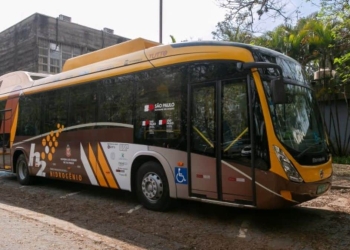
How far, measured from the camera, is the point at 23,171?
10930 mm

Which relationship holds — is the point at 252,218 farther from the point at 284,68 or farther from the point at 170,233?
the point at 284,68

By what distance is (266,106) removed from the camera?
5.54 m

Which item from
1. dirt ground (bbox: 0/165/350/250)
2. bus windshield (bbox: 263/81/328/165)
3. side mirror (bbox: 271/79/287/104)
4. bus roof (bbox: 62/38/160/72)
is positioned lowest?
dirt ground (bbox: 0/165/350/250)

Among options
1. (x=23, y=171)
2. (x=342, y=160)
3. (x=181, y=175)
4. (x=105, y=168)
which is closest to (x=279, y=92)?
(x=181, y=175)

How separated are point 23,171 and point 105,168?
433 cm

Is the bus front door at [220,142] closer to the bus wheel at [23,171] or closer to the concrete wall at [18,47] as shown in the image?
the bus wheel at [23,171]

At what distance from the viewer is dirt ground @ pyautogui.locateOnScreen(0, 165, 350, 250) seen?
5184mm

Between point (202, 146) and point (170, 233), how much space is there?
4.98 ft

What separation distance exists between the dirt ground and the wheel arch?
52 centimetres

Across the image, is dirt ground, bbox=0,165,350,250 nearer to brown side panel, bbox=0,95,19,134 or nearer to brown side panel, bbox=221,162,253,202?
brown side panel, bbox=221,162,253,202

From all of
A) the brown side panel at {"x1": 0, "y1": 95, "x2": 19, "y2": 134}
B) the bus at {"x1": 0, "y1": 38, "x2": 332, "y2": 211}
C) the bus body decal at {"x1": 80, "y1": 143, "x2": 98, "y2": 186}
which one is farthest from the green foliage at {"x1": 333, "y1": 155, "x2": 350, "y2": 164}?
the brown side panel at {"x1": 0, "y1": 95, "x2": 19, "y2": 134}

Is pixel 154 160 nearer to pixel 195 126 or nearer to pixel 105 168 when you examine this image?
pixel 195 126

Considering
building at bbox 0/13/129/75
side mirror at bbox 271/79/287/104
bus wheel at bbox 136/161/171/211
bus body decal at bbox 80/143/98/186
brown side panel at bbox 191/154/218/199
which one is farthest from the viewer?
building at bbox 0/13/129/75

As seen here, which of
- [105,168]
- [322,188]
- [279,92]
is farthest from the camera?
[105,168]
